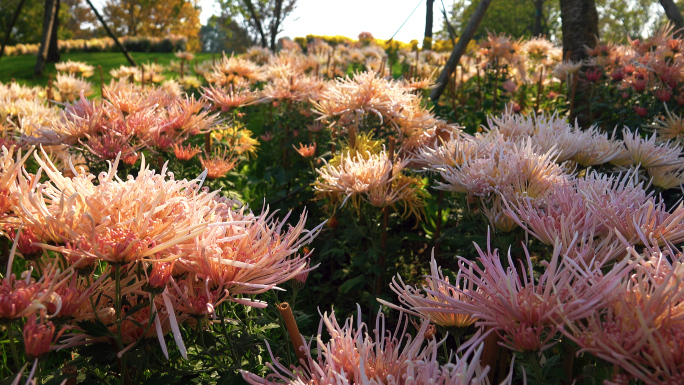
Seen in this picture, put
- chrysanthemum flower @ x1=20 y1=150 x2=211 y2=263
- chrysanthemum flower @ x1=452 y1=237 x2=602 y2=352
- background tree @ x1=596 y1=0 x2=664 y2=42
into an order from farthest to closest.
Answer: background tree @ x1=596 y1=0 x2=664 y2=42 < chrysanthemum flower @ x1=20 y1=150 x2=211 y2=263 < chrysanthemum flower @ x1=452 y1=237 x2=602 y2=352

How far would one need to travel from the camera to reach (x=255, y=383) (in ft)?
2.66

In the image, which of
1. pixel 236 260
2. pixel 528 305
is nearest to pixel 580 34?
pixel 528 305

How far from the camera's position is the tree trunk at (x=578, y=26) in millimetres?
4934

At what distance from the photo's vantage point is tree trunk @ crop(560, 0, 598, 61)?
4934 mm

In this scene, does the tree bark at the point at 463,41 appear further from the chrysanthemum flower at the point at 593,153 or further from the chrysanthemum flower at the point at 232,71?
the chrysanthemum flower at the point at 593,153

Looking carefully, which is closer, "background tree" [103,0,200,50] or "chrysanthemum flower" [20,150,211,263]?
"chrysanthemum flower" [20,150,211,263]

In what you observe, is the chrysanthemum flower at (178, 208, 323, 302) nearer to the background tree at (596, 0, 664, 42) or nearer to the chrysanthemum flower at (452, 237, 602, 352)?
the chrysanthemum flower at (452, 237, 602, 352)

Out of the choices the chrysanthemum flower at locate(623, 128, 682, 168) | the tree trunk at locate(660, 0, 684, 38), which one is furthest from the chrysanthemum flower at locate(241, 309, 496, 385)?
the tree trunk at locate(660, 0, 684, 38)

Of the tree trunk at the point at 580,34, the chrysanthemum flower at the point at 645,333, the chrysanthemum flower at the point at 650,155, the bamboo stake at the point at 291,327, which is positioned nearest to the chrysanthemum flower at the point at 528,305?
the chrysanthemum flower at the point at 645,333

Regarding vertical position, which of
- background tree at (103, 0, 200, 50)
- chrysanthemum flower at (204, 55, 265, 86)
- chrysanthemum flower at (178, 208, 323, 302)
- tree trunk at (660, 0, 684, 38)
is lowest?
chrysanthemum flower at (178, 208, 323, 302)

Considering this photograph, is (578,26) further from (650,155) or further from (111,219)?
(111,219)

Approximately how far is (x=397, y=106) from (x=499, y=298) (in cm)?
193

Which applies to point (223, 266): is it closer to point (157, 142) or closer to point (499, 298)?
point (499, 298)

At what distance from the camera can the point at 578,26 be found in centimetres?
511
